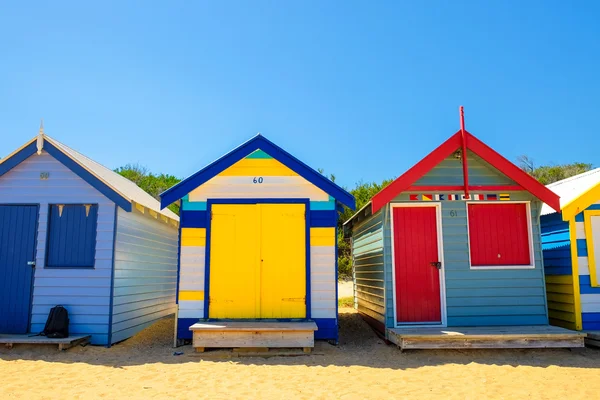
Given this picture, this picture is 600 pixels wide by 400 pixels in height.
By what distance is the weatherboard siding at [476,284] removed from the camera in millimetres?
8305

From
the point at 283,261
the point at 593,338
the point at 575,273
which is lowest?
the point at 593,338

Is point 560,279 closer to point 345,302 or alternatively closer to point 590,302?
point 590,302

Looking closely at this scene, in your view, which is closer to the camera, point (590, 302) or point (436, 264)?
point (590, 302)

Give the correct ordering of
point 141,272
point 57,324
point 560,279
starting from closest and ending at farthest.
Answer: point 57,324 → point 560,279 → point 141,272

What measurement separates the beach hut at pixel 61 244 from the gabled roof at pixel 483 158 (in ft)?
16.1

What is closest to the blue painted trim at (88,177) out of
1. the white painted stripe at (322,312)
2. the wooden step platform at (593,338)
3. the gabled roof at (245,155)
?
the gabled roof at (245,155)

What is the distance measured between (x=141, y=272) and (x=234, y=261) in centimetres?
247

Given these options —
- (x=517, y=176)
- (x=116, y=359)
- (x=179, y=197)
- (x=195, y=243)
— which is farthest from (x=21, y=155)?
(x=517, y=176)

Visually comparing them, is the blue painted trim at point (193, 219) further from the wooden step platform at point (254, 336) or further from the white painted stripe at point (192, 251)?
the wooden step platform at point (254, 336)

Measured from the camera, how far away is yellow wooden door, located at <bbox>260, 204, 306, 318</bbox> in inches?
322

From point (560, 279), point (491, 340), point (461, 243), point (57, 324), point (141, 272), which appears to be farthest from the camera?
point (141, 272)

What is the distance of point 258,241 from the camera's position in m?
8.35

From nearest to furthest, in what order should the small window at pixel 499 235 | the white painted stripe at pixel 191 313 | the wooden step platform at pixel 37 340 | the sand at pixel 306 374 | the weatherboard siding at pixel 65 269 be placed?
1. the sand at pixel 306 374
2. the wooden step platform at pixel 37 340
3. the weatherboard siding at pixel 65 269
4. the white painted stripe at pixel 191 313
5. the small window at pixel 499 235

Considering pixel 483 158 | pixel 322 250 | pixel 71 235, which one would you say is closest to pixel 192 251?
pixel 71 235
